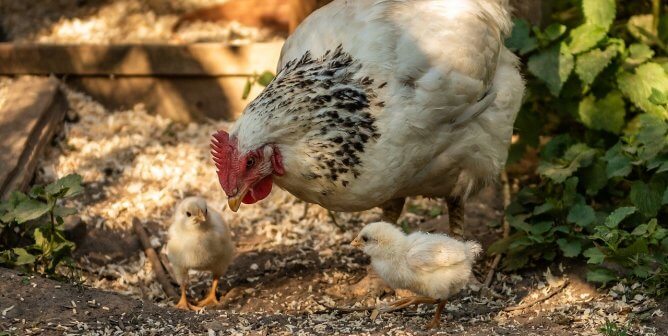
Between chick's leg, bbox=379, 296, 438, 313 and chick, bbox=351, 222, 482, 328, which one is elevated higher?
chick, bbox=351, 222, 482, 328

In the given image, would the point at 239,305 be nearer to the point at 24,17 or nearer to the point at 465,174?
the point at 465,174

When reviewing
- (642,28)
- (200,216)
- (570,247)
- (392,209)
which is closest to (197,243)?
(200,216)

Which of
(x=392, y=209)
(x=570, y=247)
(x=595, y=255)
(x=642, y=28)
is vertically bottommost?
(x=570, y=247)

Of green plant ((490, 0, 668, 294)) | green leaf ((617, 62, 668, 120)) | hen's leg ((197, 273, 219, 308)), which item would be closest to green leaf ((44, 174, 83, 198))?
hen's leg ((197, 273, 219, 308))

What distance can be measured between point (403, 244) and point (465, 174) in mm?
641

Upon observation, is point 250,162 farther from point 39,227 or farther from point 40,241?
point 39,227

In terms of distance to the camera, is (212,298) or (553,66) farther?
(553,66)

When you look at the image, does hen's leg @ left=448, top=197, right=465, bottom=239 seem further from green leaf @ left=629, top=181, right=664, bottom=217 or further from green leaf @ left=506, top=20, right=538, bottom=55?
green leaf @ left=506, top=20, right=538, bottom=55

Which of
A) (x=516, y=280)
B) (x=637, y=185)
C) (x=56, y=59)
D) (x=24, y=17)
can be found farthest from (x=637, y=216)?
(x=24, y=17)

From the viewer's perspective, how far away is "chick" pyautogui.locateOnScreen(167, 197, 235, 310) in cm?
507

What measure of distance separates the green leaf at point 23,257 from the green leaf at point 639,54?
143 inches

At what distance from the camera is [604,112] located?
19.5ft

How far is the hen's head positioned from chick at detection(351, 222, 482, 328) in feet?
2.03

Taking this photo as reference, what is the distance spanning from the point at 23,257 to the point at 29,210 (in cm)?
25
